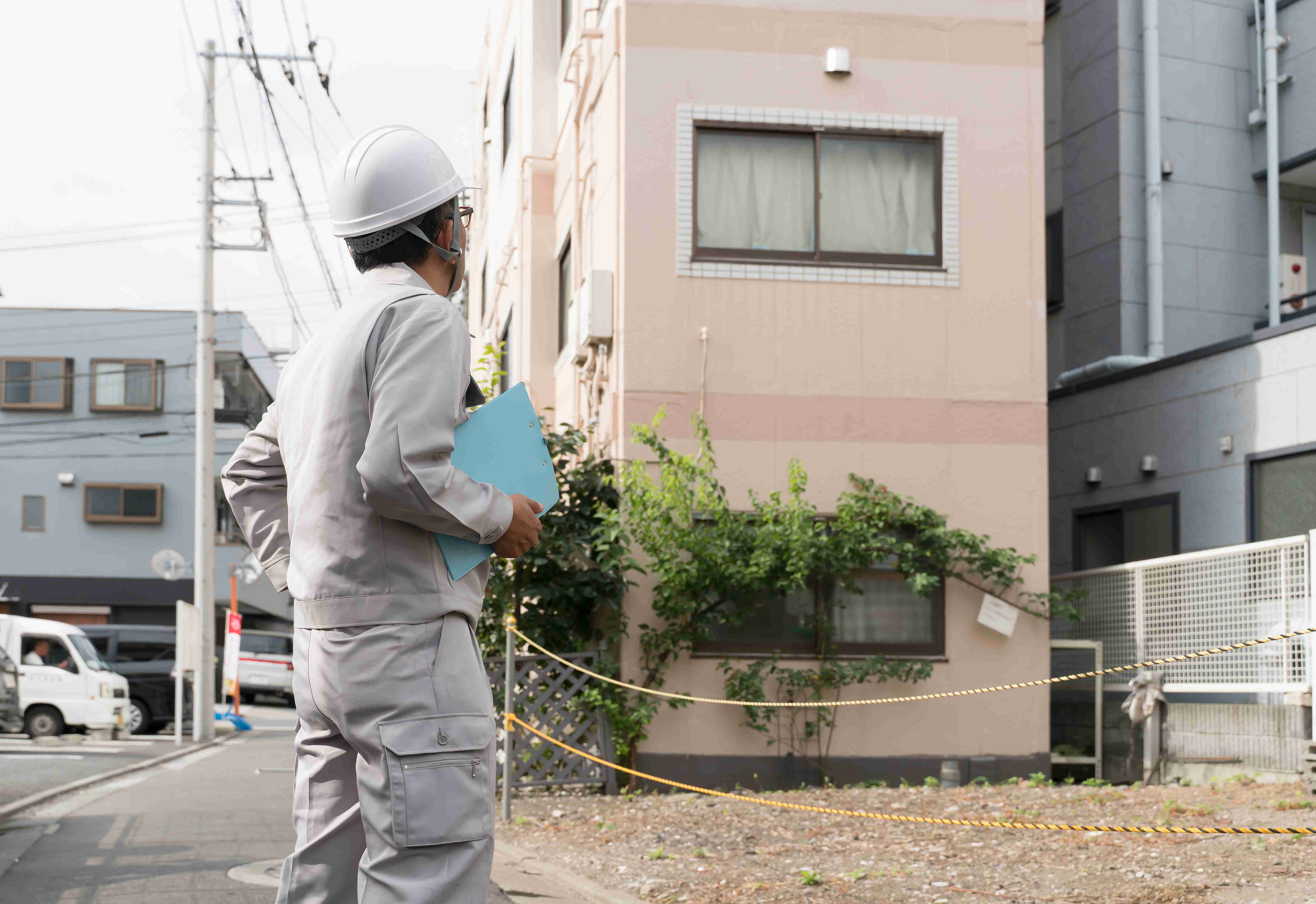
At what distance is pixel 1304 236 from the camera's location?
14836mm

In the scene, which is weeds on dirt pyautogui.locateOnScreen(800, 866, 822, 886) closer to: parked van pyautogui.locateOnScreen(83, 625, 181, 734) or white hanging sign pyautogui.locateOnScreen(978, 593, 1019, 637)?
white hanging sign pyautogui.locateOnScreen(978, 593, 1019, 637)

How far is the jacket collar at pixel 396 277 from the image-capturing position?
2580 millimetres

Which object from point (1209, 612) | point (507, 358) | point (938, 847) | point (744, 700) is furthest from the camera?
point (507, 358)

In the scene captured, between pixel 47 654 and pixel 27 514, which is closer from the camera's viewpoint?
pixel 47 654

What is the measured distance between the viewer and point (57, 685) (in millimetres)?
20516

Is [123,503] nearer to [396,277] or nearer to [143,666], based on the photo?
Answer: [143,666]

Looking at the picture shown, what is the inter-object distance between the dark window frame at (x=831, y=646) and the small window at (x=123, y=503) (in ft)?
102

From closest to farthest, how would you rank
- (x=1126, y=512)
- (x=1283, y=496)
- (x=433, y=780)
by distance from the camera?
(x=433, y=780) → (x=1283, y=496) → (x=1126, y=512)

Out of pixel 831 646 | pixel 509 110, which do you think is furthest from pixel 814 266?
pixel 509 110

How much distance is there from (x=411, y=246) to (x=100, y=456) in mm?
38503

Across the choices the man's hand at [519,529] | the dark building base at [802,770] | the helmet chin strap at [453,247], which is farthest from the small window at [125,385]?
the man's hand at [519,529]

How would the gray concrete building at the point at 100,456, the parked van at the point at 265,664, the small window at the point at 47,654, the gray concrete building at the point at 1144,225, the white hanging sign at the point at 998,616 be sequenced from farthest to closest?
the gray concrete building at the point at 100,456, the parked van at the point at 265,664, the small window at the point at 47,654, the gray concrete building at the point at 1144,225, the white hanging sign at the point at 998,616

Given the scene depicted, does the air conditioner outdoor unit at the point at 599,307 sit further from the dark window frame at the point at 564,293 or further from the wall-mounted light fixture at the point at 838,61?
the dark window frame at the point at 564,293

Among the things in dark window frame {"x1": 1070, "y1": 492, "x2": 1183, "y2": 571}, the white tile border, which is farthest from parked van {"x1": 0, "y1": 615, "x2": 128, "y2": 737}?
dark window frame {"x1": 1070, "y1": 492, "x2": 1183, "y2": 571}
